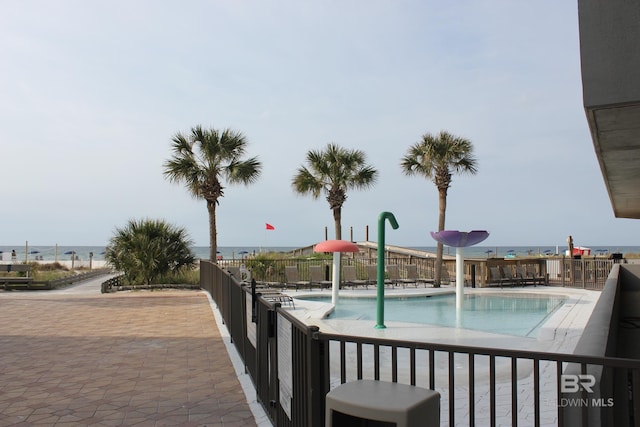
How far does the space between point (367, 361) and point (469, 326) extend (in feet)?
17.6

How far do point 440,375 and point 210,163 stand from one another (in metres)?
17.0

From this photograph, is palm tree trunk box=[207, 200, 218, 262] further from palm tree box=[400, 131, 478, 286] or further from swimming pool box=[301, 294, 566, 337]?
palm tree box=[400, 131, 478, 286]

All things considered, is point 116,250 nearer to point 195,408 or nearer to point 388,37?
point 388,37

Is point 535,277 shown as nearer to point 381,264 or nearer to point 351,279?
point 351,279

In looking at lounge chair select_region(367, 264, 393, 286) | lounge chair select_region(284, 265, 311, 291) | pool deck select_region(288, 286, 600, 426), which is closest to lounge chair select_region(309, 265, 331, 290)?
lounge chair select_region(284, 265, 311, 291)

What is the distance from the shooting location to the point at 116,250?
66.7 ft

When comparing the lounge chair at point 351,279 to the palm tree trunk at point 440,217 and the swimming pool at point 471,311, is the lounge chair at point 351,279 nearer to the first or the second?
the swimming pool at point 471,311

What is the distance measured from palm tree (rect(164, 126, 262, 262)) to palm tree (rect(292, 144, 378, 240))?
5.67m

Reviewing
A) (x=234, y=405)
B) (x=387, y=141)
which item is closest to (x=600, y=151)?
(x=234, y=405)

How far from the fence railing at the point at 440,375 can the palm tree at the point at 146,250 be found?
13257 mm

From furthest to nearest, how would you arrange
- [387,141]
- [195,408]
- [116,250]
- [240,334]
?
[387,141]
[116,250]
[240,334]
[195,408]

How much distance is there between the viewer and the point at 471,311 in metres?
15.5

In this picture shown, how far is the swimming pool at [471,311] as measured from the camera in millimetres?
12781

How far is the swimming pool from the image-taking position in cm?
1278
